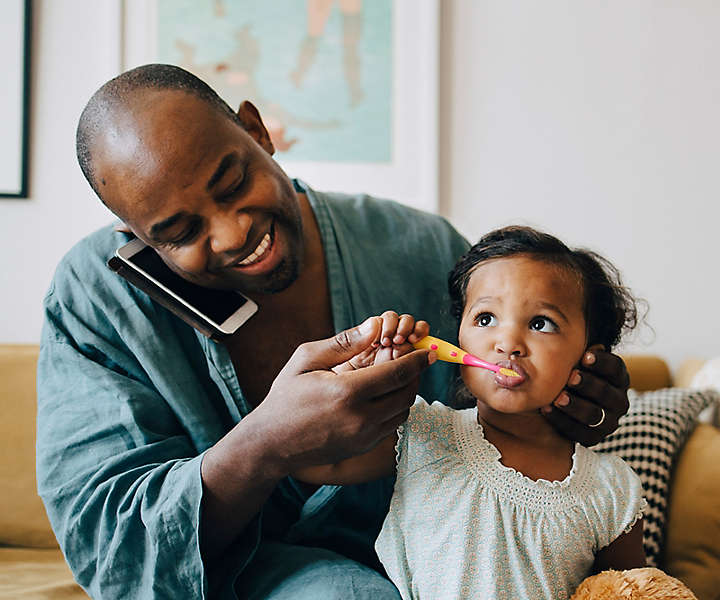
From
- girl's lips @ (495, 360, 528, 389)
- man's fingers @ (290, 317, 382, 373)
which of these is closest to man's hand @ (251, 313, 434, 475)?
man's fingers @ (290, 317, 382, 373)

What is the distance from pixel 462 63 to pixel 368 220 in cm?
100

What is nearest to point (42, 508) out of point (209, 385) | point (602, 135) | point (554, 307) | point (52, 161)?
point (209, 385)

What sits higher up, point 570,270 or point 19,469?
point 570,270

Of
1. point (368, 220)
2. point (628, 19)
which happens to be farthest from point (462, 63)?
point (368, 220)

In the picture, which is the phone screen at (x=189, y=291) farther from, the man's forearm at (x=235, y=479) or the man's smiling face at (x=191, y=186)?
the man's forearm at (x=235, y=479)

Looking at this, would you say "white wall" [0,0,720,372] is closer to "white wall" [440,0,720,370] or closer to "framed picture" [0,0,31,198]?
"white wall" [440,0,720,370]

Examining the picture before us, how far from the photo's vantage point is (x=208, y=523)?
1015 millimetres

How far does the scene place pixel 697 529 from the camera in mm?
1462

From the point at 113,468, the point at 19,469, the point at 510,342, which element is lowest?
the point at 19,469

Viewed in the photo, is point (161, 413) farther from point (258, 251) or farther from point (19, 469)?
point (19, 469)

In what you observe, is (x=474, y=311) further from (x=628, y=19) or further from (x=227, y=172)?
(x=628, y=19)

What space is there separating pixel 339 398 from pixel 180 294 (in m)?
0.42

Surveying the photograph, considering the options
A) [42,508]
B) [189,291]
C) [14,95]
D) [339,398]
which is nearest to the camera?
[339,398]

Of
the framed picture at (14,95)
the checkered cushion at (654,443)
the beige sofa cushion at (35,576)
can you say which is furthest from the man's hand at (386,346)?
the framed picture at (14,95)
